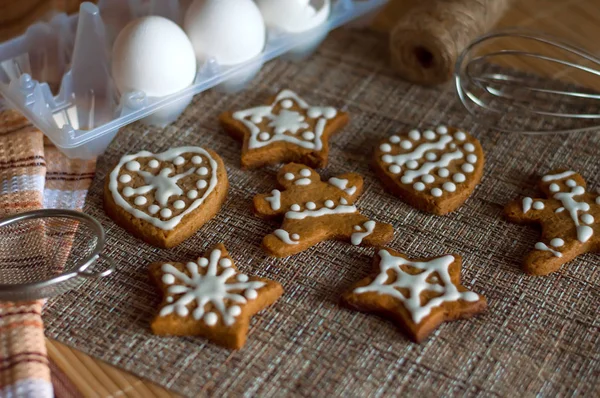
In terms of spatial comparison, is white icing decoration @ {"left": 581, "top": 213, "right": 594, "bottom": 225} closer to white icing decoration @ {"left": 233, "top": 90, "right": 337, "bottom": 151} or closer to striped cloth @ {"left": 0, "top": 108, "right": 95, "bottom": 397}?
white icing decoration @ {"left": 233, "top": 90, "right": 337, "bottom": 151}

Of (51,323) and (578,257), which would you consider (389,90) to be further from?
(51,323)

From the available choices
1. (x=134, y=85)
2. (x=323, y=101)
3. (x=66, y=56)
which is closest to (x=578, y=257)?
(x=323, y=101)

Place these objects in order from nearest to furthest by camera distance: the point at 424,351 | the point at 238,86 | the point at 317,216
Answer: the point at 424,351, the point at 317,216, the point at 238,86

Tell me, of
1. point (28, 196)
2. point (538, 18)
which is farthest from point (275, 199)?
point (538, 18)

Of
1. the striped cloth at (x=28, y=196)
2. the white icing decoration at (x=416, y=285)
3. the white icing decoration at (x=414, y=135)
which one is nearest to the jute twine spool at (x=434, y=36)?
the white icing decoration at (x=414, y=135)

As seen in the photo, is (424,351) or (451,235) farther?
(451,235)

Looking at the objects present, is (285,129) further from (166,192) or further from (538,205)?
(538,205)

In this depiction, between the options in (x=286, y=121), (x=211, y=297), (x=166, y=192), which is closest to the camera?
(x=211, y=297)
